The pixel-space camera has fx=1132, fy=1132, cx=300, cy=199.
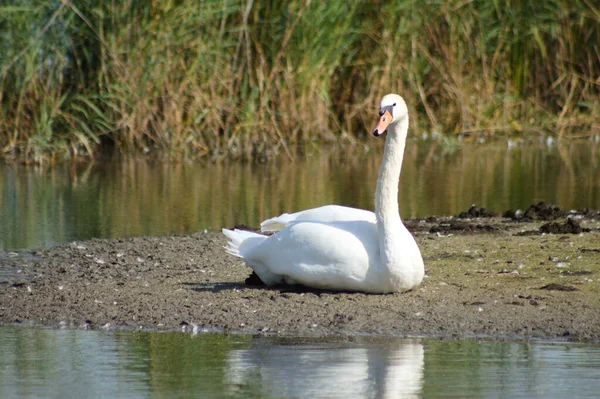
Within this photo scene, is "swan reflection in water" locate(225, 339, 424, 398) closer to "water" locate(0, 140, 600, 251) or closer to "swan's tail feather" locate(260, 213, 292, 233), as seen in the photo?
"swan's tail feather" locate(260, 213, 292, 233)

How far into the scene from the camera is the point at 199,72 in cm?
1656

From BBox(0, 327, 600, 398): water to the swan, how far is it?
84 centimetres

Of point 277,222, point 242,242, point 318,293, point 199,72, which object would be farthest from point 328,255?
point 199,72

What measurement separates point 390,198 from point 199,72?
31.7 feet

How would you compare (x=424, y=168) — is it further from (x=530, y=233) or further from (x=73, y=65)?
(x=530, y=233)

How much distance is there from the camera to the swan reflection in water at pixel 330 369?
5.19 meters

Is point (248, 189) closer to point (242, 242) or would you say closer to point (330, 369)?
point (242, 242)

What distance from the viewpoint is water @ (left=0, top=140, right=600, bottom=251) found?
11383 mm

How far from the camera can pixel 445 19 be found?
19.3 metres

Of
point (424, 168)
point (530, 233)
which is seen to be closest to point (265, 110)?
point (424, 168)

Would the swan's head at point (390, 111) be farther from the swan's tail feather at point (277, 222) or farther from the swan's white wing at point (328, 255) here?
the swan's tail feather at point (277, 222)

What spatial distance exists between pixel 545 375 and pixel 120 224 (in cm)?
656

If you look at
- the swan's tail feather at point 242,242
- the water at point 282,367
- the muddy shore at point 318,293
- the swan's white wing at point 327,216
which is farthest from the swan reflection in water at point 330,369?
the swan's tail feather at point 242,242

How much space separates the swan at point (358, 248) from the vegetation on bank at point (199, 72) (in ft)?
29.8
